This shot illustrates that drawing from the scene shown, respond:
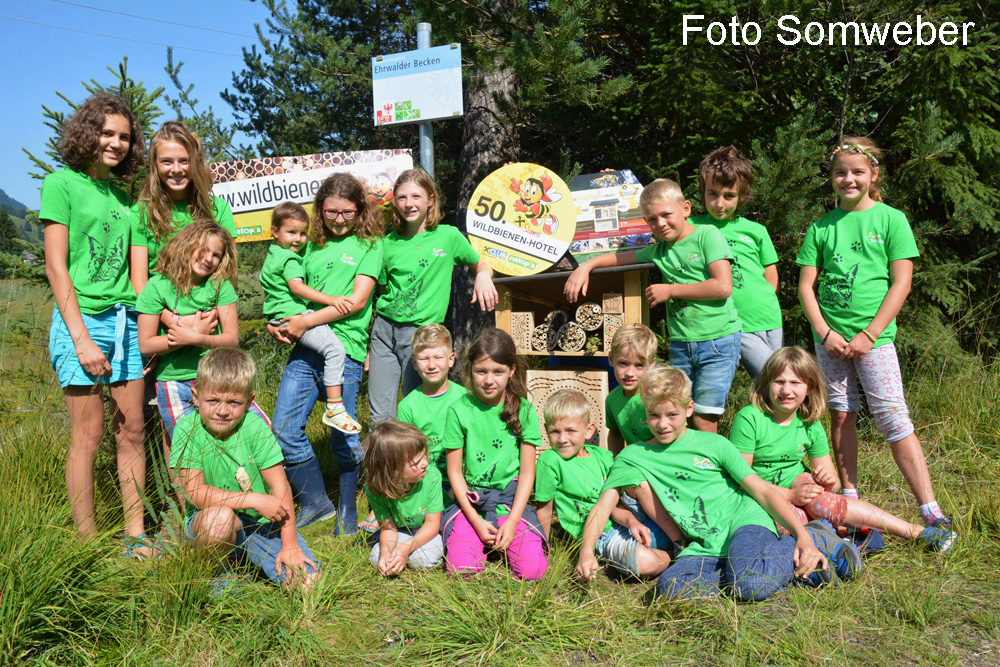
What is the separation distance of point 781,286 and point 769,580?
281 centimetres

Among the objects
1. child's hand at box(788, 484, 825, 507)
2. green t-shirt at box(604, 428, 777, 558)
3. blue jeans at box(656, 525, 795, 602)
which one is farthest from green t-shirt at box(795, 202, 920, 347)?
blue jeans at box(656, 525, 795, 602)

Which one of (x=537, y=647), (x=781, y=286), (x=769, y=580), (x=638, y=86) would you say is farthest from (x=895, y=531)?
(x=638, y=86)

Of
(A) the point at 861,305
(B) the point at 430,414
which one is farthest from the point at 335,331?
(A) the point at 861,305

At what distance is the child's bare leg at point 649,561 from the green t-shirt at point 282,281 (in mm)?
2160

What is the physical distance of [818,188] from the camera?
4617 millimetres

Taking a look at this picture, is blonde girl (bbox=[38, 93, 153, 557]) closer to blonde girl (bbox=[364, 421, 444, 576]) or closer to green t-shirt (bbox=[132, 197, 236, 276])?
green t-shirt (bbox=[132, 197, 236, 276])

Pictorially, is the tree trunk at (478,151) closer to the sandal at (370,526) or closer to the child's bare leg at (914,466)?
the sandal at (370,526)

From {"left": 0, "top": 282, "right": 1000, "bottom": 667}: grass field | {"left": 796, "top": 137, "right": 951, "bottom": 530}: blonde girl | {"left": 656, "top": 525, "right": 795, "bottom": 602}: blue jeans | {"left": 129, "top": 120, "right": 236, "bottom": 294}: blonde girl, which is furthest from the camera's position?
{"left": 796, "top": 137, "right": 951, "bottom": 530}: blonde girl

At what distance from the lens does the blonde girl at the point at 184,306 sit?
3172mm

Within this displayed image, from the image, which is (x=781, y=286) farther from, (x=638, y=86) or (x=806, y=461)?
(x=638, y=86)

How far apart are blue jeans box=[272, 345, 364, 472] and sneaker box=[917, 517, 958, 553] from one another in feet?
9.17

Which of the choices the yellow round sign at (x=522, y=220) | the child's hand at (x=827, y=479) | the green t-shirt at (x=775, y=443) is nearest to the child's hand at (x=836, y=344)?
the green t-shirt at (x=775, y=443)

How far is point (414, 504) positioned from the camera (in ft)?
10.5

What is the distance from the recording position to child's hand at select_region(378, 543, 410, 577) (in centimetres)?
304
